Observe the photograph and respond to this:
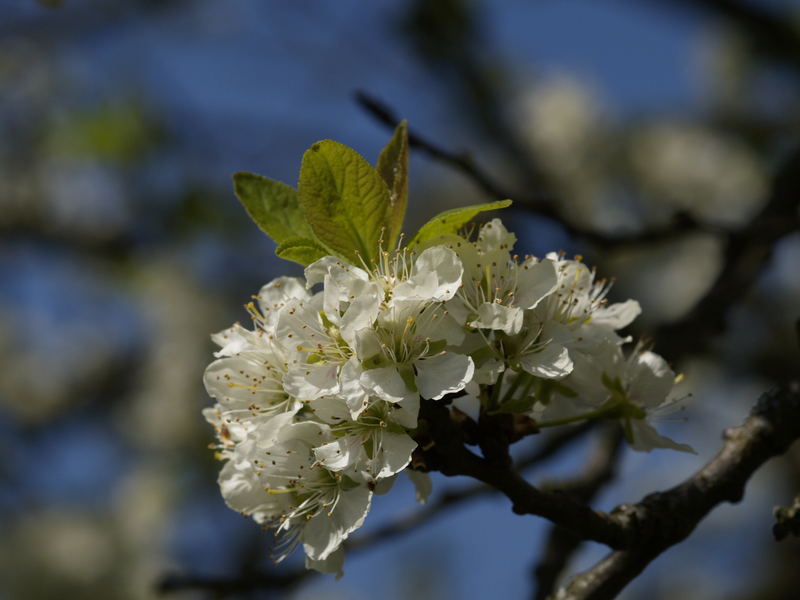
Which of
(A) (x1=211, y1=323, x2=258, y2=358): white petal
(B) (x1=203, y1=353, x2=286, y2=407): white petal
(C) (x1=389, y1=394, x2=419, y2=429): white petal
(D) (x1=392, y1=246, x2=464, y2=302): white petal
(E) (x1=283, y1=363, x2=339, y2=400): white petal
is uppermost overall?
(D) (x1=392, y1=246, x2=464, y2=302): white petal

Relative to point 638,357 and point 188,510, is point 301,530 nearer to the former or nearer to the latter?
point 638,357

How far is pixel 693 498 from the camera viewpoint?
1706 millimetres

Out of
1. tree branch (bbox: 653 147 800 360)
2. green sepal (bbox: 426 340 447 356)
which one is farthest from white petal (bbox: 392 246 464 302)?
tree branch (bbox: 653 147 800 360)

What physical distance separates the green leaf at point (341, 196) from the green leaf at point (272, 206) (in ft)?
0.31

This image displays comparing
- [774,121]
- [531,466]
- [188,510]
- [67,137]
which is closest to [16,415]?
[188,510]

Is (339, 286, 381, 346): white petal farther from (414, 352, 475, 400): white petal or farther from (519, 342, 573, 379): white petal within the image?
(519, 342, 573, 379): white petal

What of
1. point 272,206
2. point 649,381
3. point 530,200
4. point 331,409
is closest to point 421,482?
point 331,409

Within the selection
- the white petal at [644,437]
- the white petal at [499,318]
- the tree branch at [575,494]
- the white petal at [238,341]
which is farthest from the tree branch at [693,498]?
the white petal at [238,341]

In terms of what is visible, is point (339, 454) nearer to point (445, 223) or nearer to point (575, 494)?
point (445, 223)

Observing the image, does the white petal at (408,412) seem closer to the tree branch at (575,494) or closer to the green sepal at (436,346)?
the green sepal at (436,346)

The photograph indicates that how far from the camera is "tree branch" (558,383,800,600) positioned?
1646 millimetres

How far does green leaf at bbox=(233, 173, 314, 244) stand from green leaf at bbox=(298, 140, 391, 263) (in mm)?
93

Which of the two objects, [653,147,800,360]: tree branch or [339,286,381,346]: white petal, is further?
[653,147,800,360]: tree branch

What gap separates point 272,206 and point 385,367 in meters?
0.46
